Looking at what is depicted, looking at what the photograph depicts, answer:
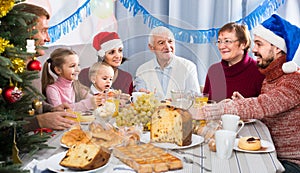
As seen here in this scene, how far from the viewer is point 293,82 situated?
191cm

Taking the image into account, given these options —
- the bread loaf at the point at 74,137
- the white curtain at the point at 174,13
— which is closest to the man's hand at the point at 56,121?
the bread loaf at the point at 74,137

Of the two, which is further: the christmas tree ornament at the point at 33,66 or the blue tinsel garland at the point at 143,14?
the blue tinsel garland at the point at 143,14

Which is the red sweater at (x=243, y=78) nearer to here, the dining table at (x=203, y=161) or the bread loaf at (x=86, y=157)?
the dining table at (x=203, y=161)

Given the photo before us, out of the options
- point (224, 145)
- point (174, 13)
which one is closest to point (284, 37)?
point (224, 145)

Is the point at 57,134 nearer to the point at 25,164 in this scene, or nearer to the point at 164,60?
the point at 25,164

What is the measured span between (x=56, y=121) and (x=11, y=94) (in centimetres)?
52

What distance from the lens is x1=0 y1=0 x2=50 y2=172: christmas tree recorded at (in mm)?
1250

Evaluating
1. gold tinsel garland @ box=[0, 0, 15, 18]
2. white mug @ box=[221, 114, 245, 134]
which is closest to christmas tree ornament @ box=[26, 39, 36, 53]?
gold tinsel garland @ box=[0, 0, 15, 18]

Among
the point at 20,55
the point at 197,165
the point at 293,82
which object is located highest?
the point at 20,55

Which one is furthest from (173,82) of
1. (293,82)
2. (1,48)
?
(1,48)

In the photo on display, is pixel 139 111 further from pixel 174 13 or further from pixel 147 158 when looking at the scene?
pixel 174 13

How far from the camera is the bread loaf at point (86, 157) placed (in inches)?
49.1

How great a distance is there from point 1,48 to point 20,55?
85mm

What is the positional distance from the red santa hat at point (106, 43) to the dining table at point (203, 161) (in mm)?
484
